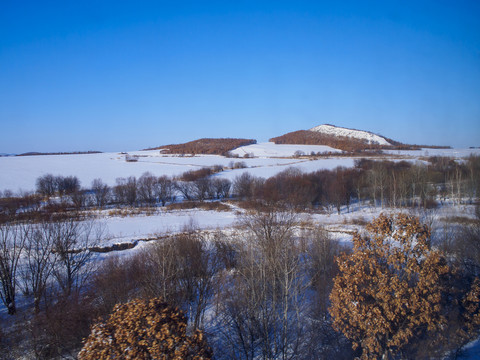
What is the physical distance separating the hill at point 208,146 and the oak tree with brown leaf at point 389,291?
92428mm

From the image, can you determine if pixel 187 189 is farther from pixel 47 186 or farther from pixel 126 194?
pixel 47 186

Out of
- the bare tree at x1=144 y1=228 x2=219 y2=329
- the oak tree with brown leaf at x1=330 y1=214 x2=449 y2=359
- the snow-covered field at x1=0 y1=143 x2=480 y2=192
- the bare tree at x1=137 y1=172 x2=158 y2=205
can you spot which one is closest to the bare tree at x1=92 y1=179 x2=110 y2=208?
the bare tree at x1=137 y1=172 x2=158 y2=205

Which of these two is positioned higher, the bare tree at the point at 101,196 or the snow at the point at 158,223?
the bare tree at the point at 101,196

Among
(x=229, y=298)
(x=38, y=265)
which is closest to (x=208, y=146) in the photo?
(x=38, y=265)

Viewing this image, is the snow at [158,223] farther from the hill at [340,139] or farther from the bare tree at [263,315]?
the hill at [340,139]

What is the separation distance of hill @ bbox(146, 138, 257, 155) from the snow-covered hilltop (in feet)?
123

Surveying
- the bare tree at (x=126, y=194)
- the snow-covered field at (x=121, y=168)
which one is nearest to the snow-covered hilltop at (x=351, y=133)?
the snow-covered field at (x=121, y=168)

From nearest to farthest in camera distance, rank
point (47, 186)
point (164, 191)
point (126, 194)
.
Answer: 1. point (126, 194)
2. point (164, 191)
3. point (47, 186)

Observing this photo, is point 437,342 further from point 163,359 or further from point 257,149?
point 257,149

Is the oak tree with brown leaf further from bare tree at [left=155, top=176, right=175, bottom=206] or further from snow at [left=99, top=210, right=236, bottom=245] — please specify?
bare tree at [left=155, top=176, right=175, bottom=206]

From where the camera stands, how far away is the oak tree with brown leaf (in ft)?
24.5

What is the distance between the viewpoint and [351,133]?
116 meters

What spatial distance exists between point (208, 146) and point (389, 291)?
112990mm

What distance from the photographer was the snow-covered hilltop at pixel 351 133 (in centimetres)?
10434
